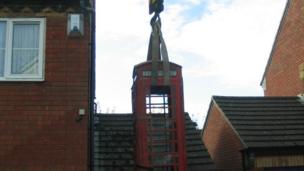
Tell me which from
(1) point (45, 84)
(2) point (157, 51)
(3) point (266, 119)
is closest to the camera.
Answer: (1) point (45, 84)

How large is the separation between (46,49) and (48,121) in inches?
60.9

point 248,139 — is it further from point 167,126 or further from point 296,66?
point 296,66

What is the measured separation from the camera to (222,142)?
17016 millimetres

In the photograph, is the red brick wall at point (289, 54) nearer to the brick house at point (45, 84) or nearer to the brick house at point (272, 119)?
the brick house at point (272, 119)

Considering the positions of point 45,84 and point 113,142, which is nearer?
point 45,84

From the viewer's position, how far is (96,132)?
13945 mm

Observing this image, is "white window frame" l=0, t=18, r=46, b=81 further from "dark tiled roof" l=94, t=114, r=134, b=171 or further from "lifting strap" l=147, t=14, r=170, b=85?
"dark tiled roof" l=94, t=114, r=134, b=171

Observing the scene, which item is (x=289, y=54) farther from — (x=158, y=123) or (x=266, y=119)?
(x=158, y=123)

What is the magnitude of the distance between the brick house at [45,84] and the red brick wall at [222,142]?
20.5ft

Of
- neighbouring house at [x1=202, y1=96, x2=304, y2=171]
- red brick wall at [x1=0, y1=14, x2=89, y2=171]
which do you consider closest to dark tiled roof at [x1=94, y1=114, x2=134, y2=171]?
red brick wall at [x1=0, y1=14, x2=89, y2=171]

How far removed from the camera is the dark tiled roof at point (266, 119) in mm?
14328

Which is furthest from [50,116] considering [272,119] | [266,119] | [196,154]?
[272,119]

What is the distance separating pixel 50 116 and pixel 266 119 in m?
7.78

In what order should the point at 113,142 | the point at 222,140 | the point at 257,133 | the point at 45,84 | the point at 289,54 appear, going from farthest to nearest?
the point at 289,54 < the point at 222,140 < the point at 257,133 < the point at 113,142 < the point at 45,84
